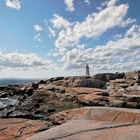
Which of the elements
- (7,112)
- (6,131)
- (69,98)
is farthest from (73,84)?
(6,131)

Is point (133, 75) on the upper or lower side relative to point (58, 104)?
upper

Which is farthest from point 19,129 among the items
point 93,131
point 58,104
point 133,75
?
point 133,75

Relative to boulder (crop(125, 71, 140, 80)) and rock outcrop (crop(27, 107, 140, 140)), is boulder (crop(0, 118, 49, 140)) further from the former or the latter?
boulder (crop(125, 71, 140, 80))

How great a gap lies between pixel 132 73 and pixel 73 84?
13.3m

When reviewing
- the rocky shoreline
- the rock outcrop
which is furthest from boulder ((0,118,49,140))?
the rock outcrop

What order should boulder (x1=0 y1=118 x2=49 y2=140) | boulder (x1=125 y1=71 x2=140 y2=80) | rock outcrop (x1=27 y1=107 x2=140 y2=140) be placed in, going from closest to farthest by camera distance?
rock outcrop (x1=27 y1=107 x2=140 y2=140) → boulder (x1=0 y1=118 x2=49 y2=140) → boulder (x1=125 y1=71 x2=140 y2=80)

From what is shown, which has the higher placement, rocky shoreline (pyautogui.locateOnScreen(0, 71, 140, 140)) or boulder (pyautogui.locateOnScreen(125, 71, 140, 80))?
boulder (pyautogui.locateOnScreen(125, 71, 140, 80))

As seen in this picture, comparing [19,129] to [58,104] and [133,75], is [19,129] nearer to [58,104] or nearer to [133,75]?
[58,104]

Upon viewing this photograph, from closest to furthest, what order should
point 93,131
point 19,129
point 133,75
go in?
point 93,131
point 19,129
point 133,75

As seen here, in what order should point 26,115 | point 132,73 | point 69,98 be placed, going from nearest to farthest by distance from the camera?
point 26,115 < point 69,98 < point 132,73

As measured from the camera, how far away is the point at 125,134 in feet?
26.4

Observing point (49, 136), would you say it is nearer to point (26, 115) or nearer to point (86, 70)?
point (26, 115)

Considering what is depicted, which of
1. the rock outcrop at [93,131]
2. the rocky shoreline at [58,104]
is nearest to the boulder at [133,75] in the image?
the rocky shoreline at [58,104]

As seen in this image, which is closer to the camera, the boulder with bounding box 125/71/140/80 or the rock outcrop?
the rock outcrop
